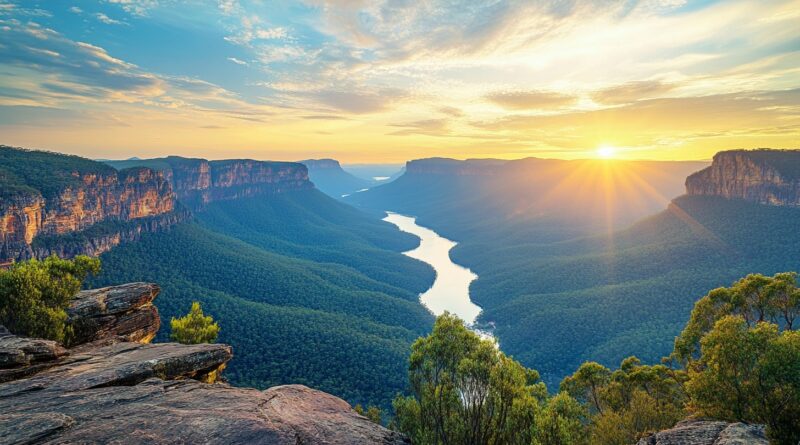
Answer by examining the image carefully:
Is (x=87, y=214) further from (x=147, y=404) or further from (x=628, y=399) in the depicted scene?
(x=628, y=399)

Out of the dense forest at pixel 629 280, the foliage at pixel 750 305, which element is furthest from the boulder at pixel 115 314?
the dense forest at pixel 629 280

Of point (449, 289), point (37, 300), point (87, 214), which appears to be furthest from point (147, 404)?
point (449, 289)

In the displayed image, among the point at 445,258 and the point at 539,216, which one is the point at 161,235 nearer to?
the point at 445,258

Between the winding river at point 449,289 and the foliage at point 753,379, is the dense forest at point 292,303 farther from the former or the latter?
the foliage at point 753,379

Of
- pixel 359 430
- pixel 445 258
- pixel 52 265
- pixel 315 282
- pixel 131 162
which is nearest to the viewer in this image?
pixel 359 430

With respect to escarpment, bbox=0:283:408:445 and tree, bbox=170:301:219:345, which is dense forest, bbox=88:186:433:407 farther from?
escarpment, bbox=0:283:408:445

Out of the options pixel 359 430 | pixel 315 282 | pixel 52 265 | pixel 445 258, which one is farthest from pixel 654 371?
pixel 445 258

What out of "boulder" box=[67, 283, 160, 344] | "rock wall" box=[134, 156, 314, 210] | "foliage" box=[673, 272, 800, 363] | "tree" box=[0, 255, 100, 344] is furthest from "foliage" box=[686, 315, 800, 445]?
"rock wall" box=[134, 156, 314, 210]
